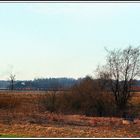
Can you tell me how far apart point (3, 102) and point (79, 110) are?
8.49 m

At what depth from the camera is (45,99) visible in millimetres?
46344

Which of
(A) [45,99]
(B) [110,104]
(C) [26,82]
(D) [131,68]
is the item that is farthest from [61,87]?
(C) [26,82]

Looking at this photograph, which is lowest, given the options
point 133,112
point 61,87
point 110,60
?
point 133,112

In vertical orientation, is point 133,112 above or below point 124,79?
below

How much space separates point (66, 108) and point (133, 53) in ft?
39.3

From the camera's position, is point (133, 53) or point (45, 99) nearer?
point (45, 99)

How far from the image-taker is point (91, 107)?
45312 millimetres

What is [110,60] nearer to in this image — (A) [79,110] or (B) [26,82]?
(A) [79,110]

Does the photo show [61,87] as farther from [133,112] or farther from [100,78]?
[133,112]

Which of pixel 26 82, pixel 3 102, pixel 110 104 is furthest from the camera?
pixel 26 82

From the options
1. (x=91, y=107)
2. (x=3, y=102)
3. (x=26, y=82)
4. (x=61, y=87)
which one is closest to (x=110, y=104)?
(x=91, y=107)

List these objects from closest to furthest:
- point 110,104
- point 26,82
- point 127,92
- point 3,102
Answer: point 3,102
point 110,104
point 127,92
point 26,82

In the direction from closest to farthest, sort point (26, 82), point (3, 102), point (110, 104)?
point (3, 102) → point (110, 104) → point (26, 82)

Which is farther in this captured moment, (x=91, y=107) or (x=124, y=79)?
(x=124, y=79)
